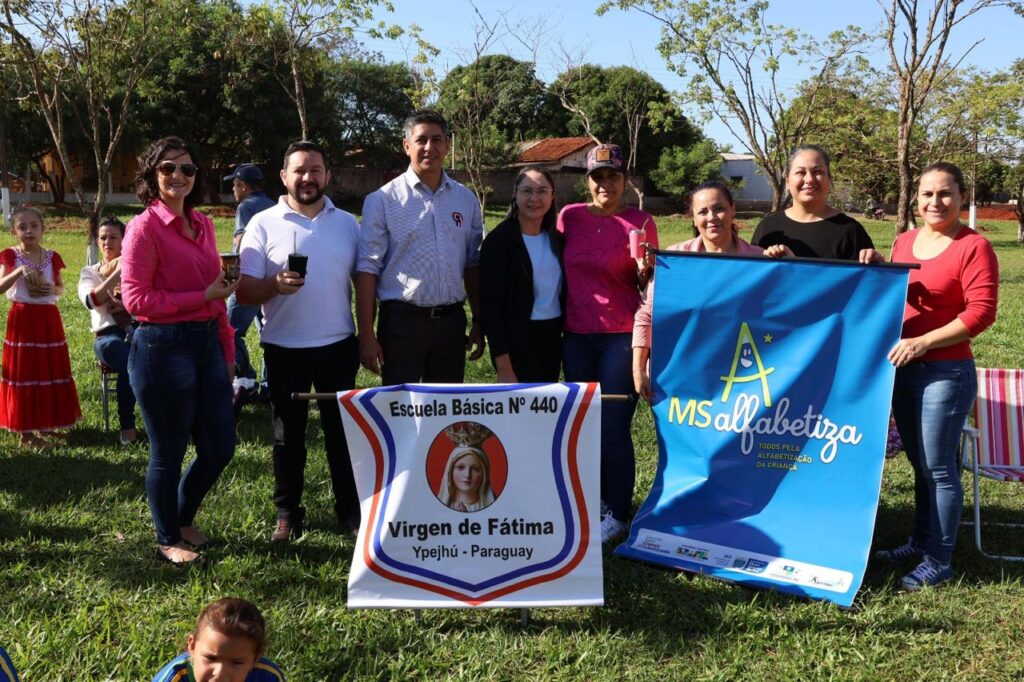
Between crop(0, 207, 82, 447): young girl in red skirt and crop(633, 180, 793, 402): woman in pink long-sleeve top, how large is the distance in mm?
4286

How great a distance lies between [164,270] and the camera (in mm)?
3857

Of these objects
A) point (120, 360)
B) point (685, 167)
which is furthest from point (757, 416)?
point (685, 167)

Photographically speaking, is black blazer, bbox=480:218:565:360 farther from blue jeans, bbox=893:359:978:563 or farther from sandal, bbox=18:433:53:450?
sandal, bbox=18:433:53:450

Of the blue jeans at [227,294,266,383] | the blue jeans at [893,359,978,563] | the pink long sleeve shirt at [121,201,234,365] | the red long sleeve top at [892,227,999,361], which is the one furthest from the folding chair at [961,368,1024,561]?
the blue jeans at [227,294,266,383]

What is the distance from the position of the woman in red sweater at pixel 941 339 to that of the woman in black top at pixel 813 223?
0.23 meters

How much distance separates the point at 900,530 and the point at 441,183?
310 centimetres

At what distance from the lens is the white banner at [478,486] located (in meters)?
3.57

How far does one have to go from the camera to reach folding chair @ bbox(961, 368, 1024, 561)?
15.7ft

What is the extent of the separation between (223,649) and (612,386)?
2455 millimetres

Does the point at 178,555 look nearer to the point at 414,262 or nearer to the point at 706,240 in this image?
the point at 414,262

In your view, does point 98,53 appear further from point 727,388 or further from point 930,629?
point 930,629

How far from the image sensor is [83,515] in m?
4.80

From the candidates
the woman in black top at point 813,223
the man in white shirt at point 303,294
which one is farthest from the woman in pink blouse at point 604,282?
the man in white shirt at point 303,294

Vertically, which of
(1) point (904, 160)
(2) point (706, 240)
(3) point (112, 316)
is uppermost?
(1) point (904, 160)
